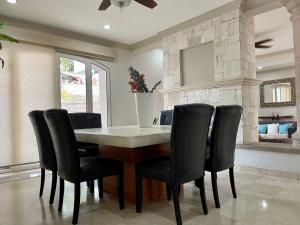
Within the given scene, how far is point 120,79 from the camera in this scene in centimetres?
570

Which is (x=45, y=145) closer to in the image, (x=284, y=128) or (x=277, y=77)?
(x=284, y=128)

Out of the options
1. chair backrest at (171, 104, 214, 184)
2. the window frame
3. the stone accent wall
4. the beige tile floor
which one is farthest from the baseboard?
the window frame

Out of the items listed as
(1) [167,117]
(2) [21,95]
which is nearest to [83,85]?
(2) [21,95]

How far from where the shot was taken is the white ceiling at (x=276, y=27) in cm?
438

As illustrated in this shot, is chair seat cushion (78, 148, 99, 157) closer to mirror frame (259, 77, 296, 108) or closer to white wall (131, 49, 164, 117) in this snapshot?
white wall (131, 49, 164, 117)

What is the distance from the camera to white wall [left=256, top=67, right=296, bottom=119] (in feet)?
25.3

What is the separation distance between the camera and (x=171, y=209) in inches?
89.1

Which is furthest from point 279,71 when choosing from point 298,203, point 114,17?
point 298,203

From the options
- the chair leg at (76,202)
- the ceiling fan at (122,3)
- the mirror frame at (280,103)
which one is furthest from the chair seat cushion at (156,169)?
the mirror frame at (280,103)

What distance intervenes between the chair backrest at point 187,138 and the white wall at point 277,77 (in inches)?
275

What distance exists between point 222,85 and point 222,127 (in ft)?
6.26

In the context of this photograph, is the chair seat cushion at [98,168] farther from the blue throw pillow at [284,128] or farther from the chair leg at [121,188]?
the blue throw pillow at [284,128]

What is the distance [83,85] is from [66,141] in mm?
3382

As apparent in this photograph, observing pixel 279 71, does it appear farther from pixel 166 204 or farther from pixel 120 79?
pixel 166 204
